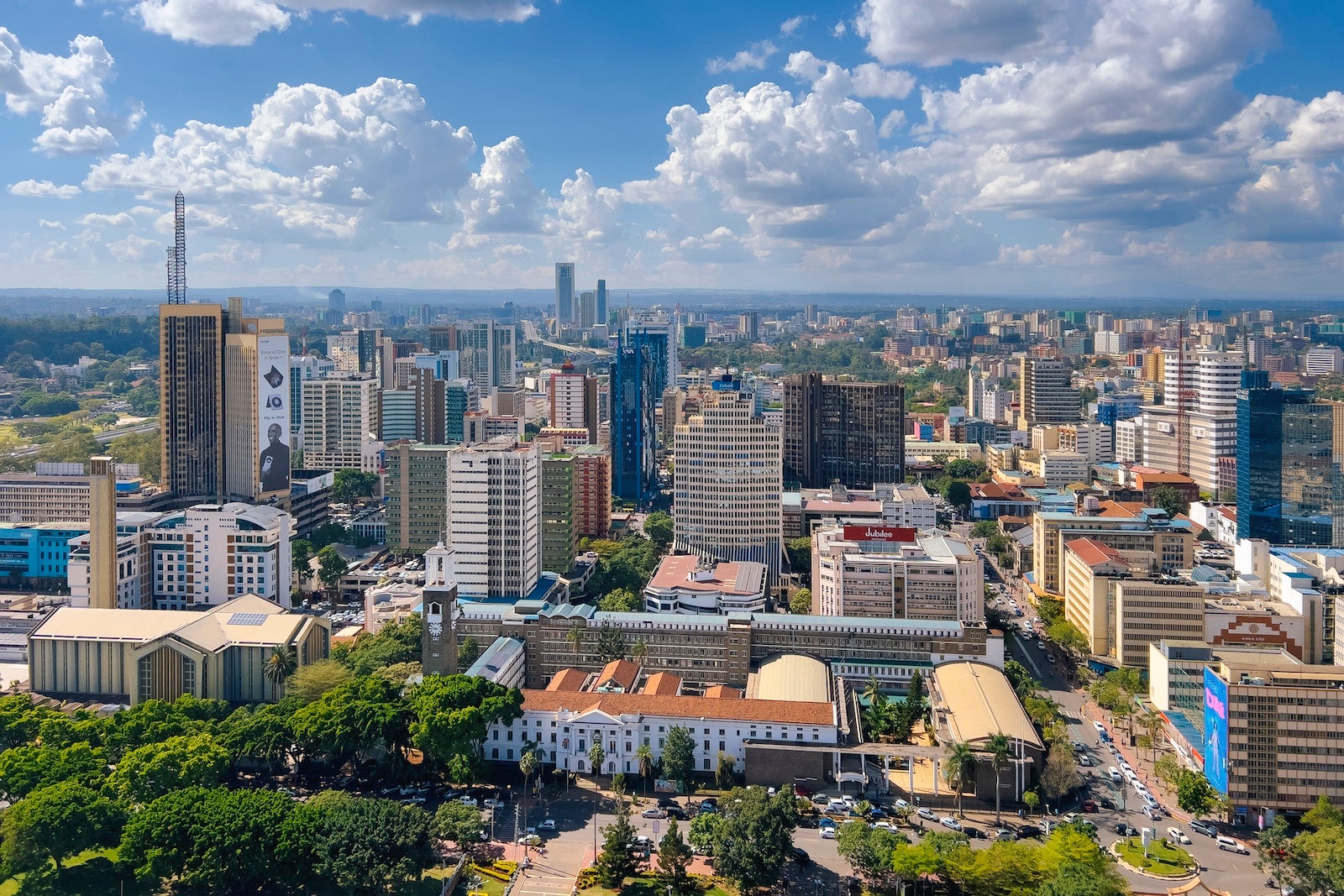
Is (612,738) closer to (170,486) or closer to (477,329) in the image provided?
(170,486)

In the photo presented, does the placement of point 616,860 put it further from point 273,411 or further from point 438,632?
point 273,411

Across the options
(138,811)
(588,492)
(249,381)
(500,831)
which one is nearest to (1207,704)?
(500,831)

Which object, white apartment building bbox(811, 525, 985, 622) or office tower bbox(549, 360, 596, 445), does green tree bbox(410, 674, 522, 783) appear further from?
office tower bbox(549, 360, 596, 445)

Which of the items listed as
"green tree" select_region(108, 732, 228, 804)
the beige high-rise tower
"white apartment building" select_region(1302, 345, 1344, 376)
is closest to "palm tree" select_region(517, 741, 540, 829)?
"green tree" select_region(108, 732, 228, 804)

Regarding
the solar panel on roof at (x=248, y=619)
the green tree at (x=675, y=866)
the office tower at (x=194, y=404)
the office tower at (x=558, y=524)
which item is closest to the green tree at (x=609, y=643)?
the solar panel on roof at (x=248, y=619)

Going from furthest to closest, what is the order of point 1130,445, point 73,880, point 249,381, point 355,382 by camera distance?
point 1130,445, point 355,382, point 249,381, point 73,880

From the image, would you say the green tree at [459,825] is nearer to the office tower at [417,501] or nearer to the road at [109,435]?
the office tower at [417,501]

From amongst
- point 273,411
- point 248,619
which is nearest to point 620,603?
A: point 248,619
